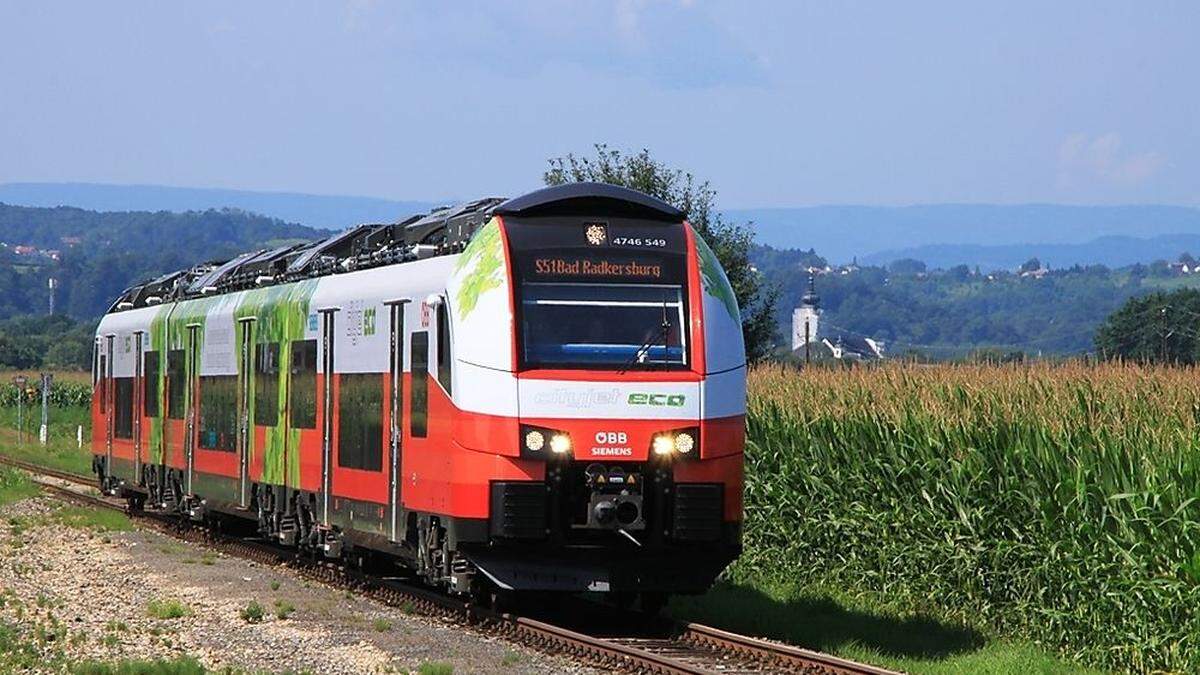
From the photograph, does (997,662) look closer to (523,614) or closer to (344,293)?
(523,614)

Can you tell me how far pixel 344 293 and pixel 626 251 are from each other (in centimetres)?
533

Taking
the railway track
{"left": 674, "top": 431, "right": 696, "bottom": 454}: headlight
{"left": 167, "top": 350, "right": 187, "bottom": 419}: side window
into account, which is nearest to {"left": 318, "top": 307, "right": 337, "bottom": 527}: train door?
the railway track

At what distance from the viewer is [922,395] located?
2353cm

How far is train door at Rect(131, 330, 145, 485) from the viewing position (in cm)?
3643

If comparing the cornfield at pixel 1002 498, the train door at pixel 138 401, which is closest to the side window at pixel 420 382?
the cornfield at pixel 1002 498

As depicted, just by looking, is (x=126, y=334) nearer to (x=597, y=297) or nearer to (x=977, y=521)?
(x=597, y=297)

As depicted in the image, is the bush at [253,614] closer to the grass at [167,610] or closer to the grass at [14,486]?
the grass at [167,610]

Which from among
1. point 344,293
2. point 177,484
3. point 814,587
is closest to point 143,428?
point 177,484

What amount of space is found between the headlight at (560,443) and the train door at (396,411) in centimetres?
297

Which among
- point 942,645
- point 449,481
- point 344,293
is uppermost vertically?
point 344,293

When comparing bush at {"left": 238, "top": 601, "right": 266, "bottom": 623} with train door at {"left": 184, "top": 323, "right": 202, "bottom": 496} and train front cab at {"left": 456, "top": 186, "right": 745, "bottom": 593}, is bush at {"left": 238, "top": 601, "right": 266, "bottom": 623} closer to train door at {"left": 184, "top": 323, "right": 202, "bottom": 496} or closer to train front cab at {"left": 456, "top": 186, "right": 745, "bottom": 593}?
train front cab at {"left": 456, "top": 186, "right": 745, "bottom": 593}

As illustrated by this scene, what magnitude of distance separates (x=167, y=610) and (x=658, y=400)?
6150mm

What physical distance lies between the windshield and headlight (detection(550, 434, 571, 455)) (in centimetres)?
62

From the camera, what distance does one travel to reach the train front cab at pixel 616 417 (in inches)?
715
